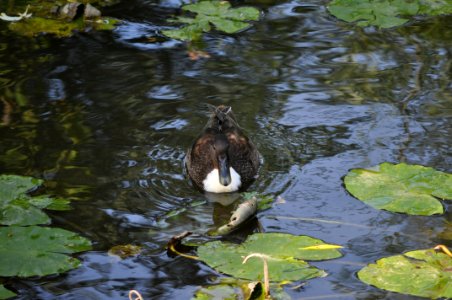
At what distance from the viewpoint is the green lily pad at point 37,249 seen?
5.75 metres

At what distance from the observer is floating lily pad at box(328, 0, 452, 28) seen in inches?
408

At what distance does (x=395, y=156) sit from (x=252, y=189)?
1258 millimetres

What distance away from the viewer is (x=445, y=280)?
548cm

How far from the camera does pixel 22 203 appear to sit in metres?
6.69

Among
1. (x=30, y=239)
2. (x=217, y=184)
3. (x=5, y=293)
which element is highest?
(x=30, y=239)

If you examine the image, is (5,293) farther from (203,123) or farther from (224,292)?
(203,123)

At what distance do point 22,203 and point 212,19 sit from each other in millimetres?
4485

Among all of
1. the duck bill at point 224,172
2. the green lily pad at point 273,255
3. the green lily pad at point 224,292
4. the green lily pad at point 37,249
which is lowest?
the duck bill at point 224,172

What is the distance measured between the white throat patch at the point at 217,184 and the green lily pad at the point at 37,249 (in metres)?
1.55

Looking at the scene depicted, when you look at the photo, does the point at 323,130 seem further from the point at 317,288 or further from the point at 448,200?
the point at 317,288

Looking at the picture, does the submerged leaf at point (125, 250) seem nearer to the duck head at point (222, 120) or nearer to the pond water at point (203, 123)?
the pond water at point (203, 123)

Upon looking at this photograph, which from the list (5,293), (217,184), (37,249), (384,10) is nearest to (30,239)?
(37,249)

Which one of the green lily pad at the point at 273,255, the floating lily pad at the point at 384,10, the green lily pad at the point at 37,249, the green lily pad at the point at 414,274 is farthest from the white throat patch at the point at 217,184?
the floating lily pad at the point at 384,10

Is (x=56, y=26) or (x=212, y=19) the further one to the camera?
(x=212, y=19)
